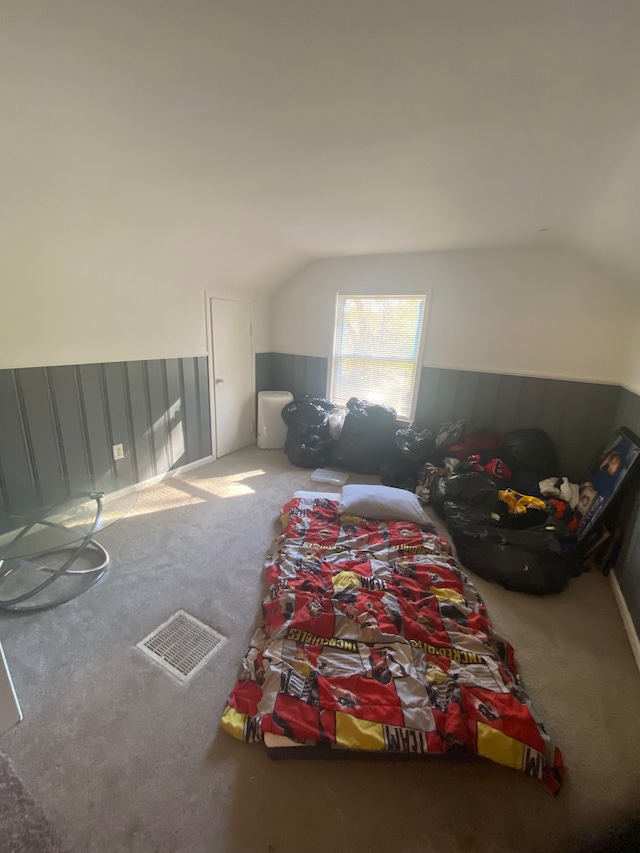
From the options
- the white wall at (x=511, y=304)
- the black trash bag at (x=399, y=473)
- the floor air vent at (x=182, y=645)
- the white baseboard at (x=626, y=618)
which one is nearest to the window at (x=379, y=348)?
the white wall at (x=511, y=304)

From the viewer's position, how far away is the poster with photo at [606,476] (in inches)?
85.3

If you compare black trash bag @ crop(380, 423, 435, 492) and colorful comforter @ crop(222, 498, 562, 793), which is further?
black trash bag @ crop(380, 423, 435, 492)

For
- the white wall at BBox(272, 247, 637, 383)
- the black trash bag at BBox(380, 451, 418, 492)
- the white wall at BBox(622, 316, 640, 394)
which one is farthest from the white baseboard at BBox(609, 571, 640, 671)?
the white wall at BBox(272, 247, 637, 383)

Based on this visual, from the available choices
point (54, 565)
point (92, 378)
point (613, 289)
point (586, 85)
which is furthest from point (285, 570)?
point (613, 289)

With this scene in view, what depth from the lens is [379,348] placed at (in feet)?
12.2

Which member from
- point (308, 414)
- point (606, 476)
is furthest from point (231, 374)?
point (606, 476)

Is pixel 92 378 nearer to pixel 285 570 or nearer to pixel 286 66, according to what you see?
pixel 285 570

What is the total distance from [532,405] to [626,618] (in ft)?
5.85

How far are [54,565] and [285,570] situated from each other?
4.68 feet

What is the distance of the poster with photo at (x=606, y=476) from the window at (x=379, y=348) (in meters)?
1.63

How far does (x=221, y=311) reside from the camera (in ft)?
11.4

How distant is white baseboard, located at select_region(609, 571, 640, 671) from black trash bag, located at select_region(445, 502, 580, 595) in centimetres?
19

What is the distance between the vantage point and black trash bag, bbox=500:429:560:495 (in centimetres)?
278

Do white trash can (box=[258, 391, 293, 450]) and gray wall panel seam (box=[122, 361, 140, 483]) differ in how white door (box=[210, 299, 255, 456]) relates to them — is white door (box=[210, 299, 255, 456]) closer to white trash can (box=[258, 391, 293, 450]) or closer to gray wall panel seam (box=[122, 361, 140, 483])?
white trash can (box=[258, 391, 293, 450])
